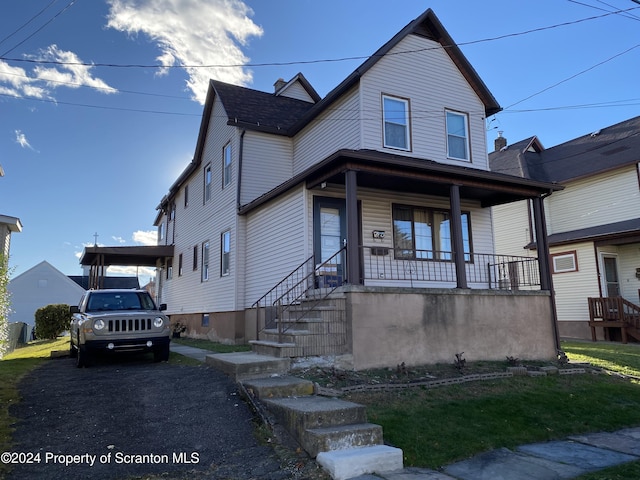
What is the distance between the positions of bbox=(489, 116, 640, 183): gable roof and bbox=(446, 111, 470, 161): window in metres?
9.65

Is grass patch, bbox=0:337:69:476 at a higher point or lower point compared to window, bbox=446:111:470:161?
lower

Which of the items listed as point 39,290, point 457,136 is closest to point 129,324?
point 457,136

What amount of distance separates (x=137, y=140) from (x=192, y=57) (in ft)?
14.2

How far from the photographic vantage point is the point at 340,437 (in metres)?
4.99

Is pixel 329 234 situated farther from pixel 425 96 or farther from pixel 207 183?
pixel 207 183

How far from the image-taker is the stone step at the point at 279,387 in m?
6.52

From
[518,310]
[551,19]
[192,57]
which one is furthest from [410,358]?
[192,57]

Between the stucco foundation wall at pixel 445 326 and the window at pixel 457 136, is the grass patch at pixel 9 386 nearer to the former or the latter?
the stucco foundation wall at pixel 445 326

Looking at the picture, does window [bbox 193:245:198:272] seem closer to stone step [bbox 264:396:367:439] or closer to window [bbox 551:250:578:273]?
stone step [bbox 264:396:367:439]

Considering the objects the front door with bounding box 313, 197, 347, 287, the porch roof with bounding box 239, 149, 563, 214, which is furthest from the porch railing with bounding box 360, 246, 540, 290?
the porch roof with bounding box 239, 149, 563, 214

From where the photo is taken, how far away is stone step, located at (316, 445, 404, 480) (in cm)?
452

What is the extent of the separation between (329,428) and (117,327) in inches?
233

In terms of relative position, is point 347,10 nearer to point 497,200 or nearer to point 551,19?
point 551,19

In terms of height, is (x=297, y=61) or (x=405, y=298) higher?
(x=297, y=61)
